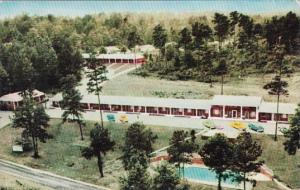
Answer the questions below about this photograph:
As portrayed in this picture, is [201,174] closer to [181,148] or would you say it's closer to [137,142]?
[181,148]

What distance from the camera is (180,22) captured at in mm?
7551

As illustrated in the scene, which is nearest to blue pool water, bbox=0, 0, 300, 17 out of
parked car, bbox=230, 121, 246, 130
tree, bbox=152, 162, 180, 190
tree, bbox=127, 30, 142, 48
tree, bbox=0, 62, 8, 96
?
tree, bbox=127, 30, 142, 48

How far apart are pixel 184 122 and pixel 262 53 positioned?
161cm

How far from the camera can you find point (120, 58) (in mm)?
8234

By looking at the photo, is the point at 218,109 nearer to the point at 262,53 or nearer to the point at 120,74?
the point at 262,53

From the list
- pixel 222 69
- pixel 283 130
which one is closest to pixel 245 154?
pixel 283 130

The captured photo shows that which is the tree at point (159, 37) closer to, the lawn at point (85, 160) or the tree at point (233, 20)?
the tree at point (233, 20)

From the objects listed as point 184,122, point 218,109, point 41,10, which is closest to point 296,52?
point 218,109

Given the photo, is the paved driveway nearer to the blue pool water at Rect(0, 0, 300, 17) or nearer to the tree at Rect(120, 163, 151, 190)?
the tree at Rect(120, 163, 151, 190)

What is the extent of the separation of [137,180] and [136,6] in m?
2.58

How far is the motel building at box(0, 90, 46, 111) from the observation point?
8.52m

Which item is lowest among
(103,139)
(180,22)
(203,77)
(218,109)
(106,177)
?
(106,177)

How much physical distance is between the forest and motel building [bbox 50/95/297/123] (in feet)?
1.22

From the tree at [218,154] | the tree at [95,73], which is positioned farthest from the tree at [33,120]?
the tree at [218,154]
